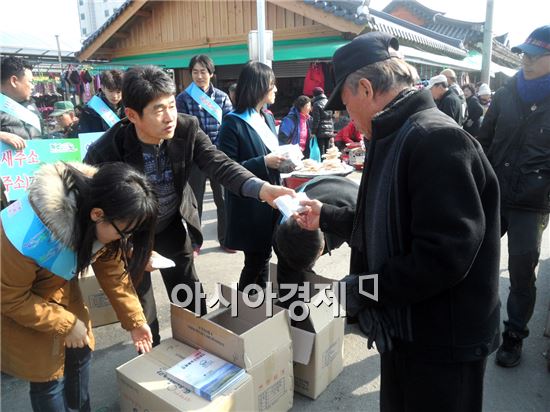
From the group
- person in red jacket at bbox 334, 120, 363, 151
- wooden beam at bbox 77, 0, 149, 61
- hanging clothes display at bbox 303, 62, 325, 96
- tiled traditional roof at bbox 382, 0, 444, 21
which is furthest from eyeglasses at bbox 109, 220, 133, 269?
tiled traditional roof at bbox 382, 0, 444, 21

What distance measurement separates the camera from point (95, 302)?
2.90 metres

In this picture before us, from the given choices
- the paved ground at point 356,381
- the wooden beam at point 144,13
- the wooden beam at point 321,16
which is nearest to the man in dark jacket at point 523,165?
the paved ground at point 356,381

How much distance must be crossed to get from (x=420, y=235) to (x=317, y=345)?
1.23 metres

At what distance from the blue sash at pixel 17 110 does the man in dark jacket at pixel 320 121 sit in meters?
5.03

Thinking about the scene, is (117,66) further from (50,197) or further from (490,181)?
(490,181)

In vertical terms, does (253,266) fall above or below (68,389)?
above

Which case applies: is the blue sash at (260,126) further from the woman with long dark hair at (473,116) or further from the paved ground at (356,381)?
the woman with long dark hair at (473,116)

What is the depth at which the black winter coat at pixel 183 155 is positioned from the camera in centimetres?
208

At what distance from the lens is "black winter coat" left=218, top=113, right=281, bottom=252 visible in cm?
260

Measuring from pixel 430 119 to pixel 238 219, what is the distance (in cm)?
165

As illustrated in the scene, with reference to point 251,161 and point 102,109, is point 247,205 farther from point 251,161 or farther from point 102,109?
point 102,109

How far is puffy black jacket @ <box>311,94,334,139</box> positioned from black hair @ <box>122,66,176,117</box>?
6011 millimetres

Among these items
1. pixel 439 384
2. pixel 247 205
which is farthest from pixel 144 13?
pixel 439 384

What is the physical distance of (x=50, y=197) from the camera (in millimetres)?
1405
